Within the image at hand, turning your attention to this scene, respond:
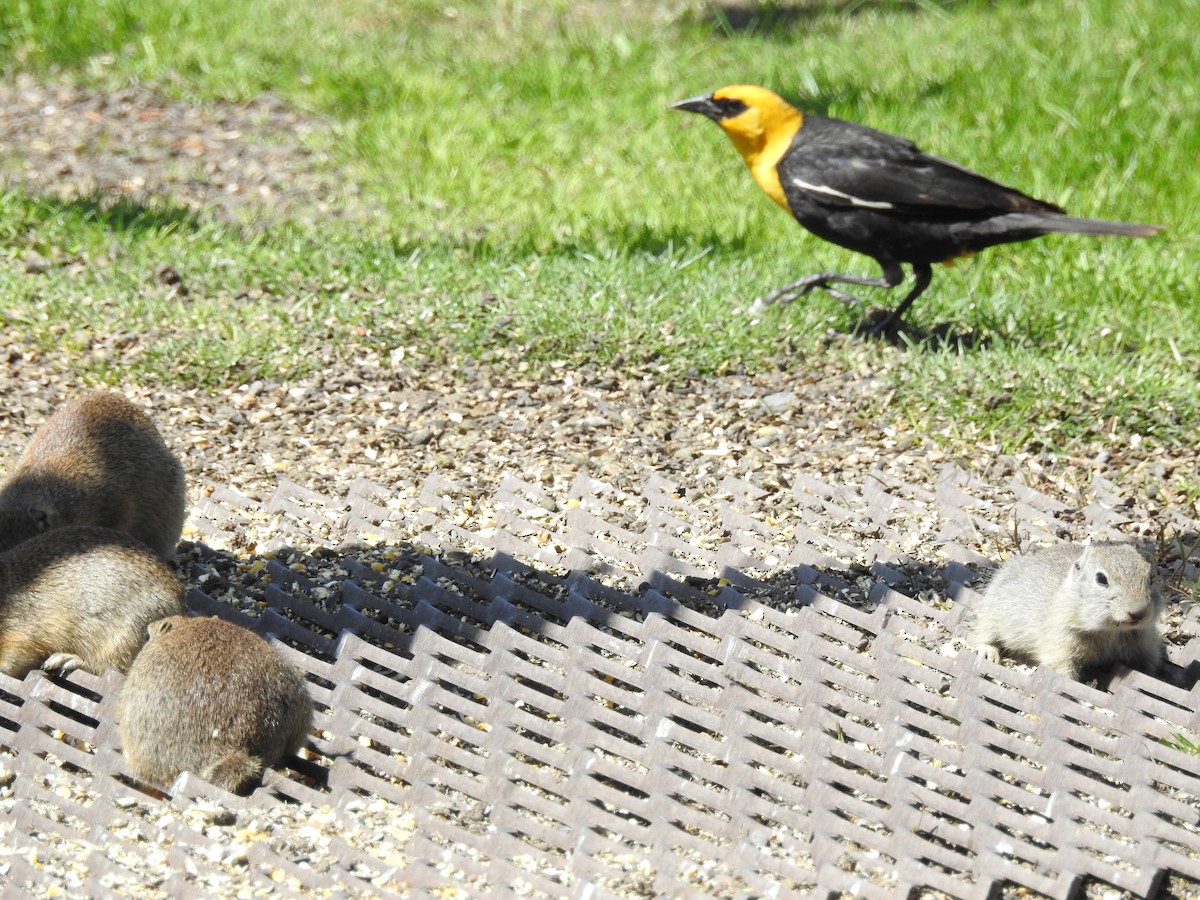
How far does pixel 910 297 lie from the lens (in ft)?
21.0

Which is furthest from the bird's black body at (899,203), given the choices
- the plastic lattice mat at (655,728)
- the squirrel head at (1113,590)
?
the squirrel head at (1113,590)

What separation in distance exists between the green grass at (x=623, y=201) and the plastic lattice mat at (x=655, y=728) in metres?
1.50

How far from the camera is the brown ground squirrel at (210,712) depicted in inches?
131

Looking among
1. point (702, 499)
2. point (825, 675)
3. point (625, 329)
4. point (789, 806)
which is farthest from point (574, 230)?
point (789, 806)

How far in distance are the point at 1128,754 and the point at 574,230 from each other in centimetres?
466

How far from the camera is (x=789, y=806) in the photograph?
3432 mm

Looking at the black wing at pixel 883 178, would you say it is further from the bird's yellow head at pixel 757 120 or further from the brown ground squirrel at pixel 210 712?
the brown ground squirrel at pixel 210 712

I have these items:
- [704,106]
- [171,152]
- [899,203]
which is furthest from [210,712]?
[171,152]

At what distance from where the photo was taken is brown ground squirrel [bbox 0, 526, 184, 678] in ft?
12.4

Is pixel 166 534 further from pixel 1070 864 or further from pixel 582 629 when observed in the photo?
pixel 1070 864

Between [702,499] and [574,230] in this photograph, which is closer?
[702,499]

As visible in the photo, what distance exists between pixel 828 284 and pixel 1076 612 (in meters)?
2.95

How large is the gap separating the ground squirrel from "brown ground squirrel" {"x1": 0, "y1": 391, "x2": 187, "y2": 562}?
8.25 feet

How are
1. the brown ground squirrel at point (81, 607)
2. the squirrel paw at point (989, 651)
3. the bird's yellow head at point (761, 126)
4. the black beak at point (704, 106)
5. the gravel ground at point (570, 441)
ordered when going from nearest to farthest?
the brown ground squirrel at point (81, 607) → the squirrel paw at point (989, 651) → the gravel ground at point (570, 441) → the bird's yellow head at point (761, 126) → the black beak at point (704, 106)
